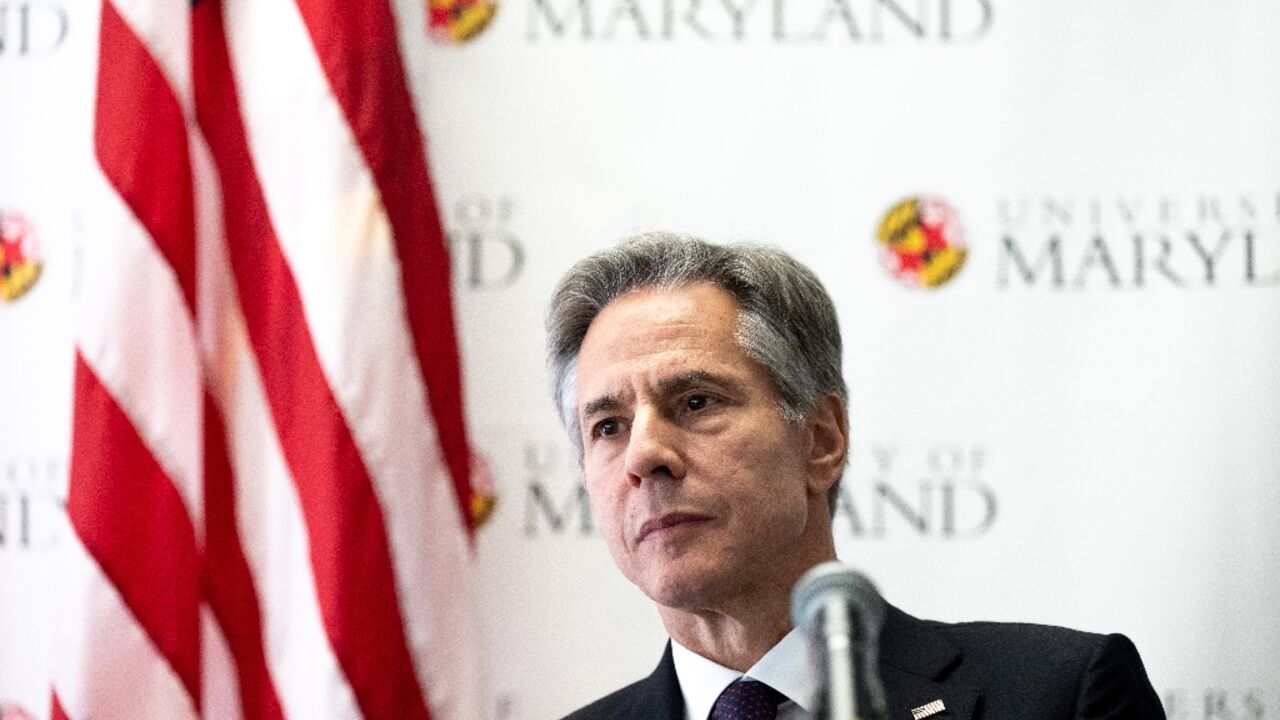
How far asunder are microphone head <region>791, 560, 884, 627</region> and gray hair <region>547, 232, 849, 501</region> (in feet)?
3.46

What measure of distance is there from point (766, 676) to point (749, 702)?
5 cm

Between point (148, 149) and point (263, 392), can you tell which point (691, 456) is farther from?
point (148, 149)

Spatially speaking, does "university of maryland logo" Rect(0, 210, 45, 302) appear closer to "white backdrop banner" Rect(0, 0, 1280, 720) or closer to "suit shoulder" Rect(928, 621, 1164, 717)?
"white backdrop banner" Rect(0, 0, 1280, 720)

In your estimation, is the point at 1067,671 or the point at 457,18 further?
the point at 457,18

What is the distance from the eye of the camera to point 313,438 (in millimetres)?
3100

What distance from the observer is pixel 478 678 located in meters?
3.16

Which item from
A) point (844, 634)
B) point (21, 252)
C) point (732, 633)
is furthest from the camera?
point (21, 252)

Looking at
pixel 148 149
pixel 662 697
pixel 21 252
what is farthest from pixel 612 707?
pixel 21 252

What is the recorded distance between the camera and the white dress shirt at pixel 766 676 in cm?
252

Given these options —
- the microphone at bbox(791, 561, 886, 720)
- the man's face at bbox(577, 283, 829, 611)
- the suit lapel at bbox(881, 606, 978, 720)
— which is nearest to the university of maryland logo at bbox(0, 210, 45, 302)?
the man's face at bbox(577, 283, 829, 611)

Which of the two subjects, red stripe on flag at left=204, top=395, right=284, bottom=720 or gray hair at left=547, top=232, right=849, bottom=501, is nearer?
gray hair at left=547, top=232, right=849, bottom=501

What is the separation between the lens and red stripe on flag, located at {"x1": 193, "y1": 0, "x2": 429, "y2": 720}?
3045 millimetres

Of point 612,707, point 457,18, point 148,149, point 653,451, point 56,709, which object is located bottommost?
point 612,707

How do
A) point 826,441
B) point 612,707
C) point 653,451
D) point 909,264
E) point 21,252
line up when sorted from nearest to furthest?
point 653,451, point 826,441, point 612,707, point 909,264, point 21,252
